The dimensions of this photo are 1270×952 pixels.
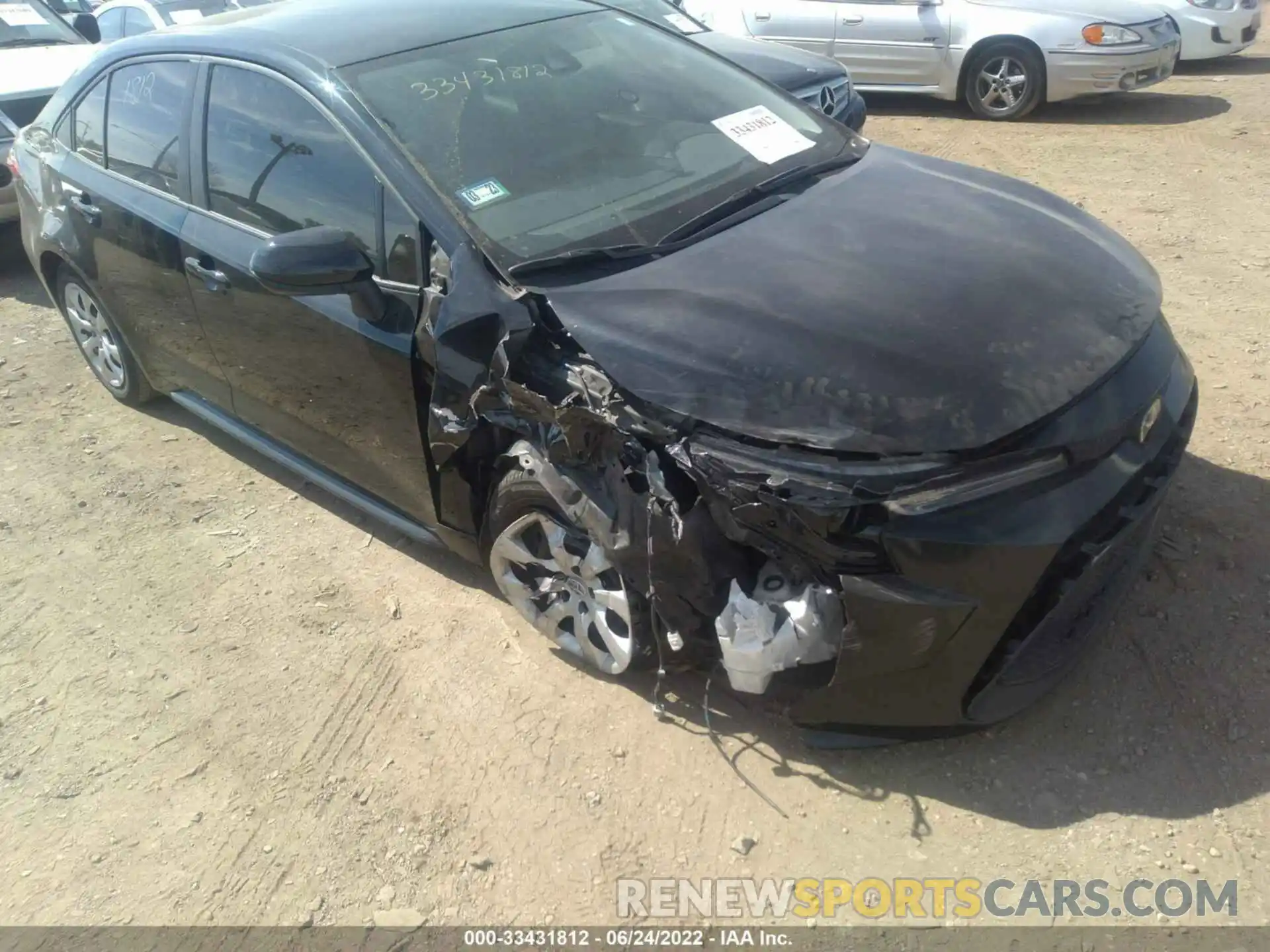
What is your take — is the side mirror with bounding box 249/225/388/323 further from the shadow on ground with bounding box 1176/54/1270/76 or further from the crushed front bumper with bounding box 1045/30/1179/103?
the shadow on ground with bounding box 1176/54/1270/76

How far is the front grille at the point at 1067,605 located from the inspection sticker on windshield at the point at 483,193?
1.80 meters

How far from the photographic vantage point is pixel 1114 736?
2.74m

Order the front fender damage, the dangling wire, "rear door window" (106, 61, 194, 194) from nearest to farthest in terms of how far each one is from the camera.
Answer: the front fender damage, the dangling wire, "rear door window" (106, 61, 194, 194)

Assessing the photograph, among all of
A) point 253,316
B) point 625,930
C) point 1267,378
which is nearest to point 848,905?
point 625,930

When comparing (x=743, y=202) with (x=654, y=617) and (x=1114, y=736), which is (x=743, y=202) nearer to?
(x=654, y=617)

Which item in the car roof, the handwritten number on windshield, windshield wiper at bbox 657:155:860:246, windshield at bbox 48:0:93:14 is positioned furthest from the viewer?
windshield at bbox 48:0:93:14

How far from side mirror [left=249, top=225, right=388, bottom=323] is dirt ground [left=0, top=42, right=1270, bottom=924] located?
3.75 feet

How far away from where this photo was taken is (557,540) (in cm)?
296

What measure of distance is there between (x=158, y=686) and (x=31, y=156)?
2.85 metres

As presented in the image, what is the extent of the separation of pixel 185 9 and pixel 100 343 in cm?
636

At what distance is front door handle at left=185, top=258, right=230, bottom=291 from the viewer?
3580 millimetres

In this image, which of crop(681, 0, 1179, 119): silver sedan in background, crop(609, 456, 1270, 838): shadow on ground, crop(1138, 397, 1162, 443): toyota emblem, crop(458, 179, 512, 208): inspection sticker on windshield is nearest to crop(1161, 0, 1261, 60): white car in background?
crop(681, 0, 1179, 119): silver sedan in background

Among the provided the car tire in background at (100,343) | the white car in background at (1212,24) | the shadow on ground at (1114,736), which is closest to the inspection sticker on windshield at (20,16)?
the car tire in background at (100,343)

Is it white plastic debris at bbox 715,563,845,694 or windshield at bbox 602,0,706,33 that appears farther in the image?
windshield at bbox 602,0,706,33
